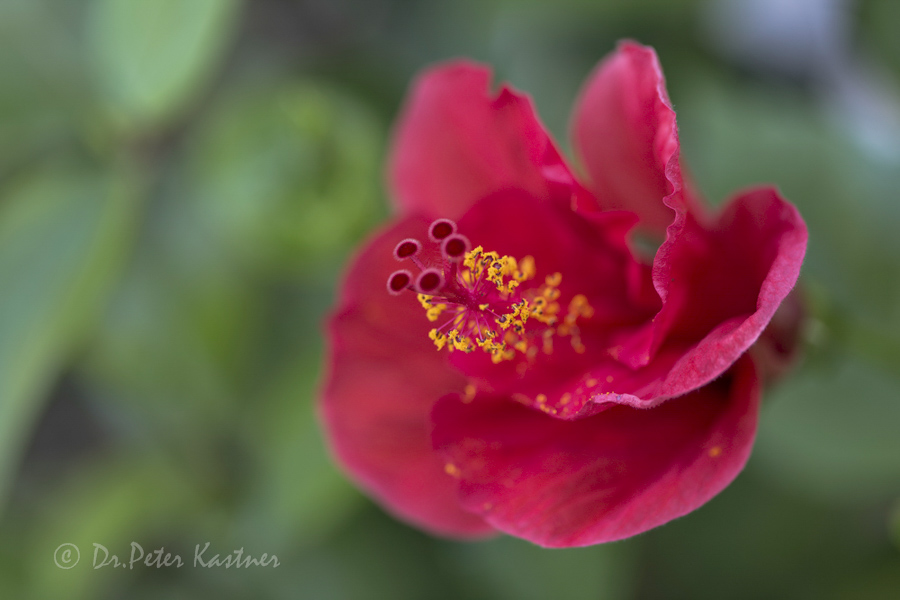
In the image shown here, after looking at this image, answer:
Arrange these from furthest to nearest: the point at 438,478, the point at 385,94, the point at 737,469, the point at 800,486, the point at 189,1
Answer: the point at 385,94
the point at 800,486
the point at 189,1
the point at 438,478
the point at 737,469

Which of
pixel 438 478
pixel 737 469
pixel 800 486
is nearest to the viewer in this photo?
pixel 737 469

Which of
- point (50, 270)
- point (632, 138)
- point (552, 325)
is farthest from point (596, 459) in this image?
point (50, 270)

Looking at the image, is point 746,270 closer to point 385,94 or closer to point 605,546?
→ point 605,546

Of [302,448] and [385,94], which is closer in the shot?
[302,448]

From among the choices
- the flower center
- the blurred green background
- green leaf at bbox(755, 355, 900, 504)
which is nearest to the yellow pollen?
the flower center

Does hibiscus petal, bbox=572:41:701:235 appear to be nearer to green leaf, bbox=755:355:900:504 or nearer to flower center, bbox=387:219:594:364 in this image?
flower center, bbox=387:219:594:364

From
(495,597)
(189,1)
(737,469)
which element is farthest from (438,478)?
(189,1)

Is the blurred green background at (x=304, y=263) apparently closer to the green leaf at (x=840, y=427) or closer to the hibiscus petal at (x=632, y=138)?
the green leaf at (x=840, y=427)
